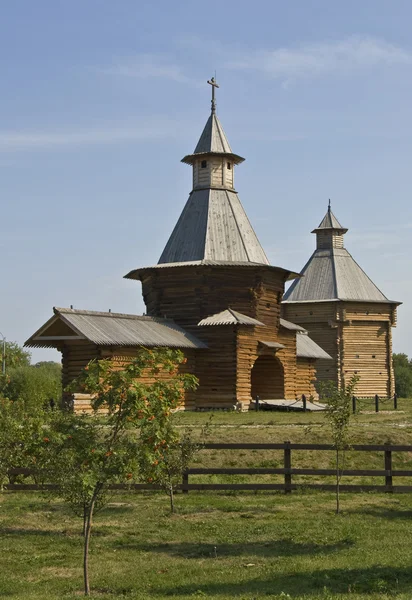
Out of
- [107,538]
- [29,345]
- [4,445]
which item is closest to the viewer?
[107,538]

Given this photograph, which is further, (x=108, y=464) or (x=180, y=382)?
(x=180, y=382)

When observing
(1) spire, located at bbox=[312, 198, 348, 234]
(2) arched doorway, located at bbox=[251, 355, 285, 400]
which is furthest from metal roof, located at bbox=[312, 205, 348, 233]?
(2) arched doorway, located at bbox=[251, 355, 285, 400]

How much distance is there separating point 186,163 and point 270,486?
30427 mm

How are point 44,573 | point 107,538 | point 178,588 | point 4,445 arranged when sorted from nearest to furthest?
point 178,588 → point 44,573 → point 107,538 → point 4,445

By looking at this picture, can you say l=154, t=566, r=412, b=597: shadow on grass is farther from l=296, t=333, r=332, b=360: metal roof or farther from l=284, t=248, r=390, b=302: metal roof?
l=284, t=248, r=390, b=302: metal roof

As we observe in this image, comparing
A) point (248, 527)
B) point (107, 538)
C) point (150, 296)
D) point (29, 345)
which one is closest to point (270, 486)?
point (248, 527)

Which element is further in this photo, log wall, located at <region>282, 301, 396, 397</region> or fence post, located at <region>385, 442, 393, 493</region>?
log wall, located at <region>282, 301, 396, 397</region>

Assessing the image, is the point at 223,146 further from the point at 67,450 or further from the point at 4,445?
the point at 67,450

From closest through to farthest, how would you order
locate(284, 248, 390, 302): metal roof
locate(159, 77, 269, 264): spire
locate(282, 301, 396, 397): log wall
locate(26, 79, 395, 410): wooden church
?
locate(26, 79, 395, 410): wooden church, locate(159, 77, 269, 264): spire, locate(282, 301, 396, 397): log wall, locate(284, 248, 390, 302): metal roof

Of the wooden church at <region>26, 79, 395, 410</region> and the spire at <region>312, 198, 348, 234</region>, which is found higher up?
the spire at <region>312, 198, 348, 234</region>

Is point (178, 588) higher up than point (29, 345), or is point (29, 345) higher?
point (29, 345)

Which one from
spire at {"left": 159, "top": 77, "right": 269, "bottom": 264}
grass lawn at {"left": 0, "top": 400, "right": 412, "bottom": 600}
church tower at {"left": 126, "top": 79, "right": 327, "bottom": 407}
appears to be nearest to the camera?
grass lawn at {"left": 0, "top": 400, "right": 412, "bottom": 600}

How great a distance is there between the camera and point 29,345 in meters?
38.4

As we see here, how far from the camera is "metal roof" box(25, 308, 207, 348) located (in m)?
35.8
